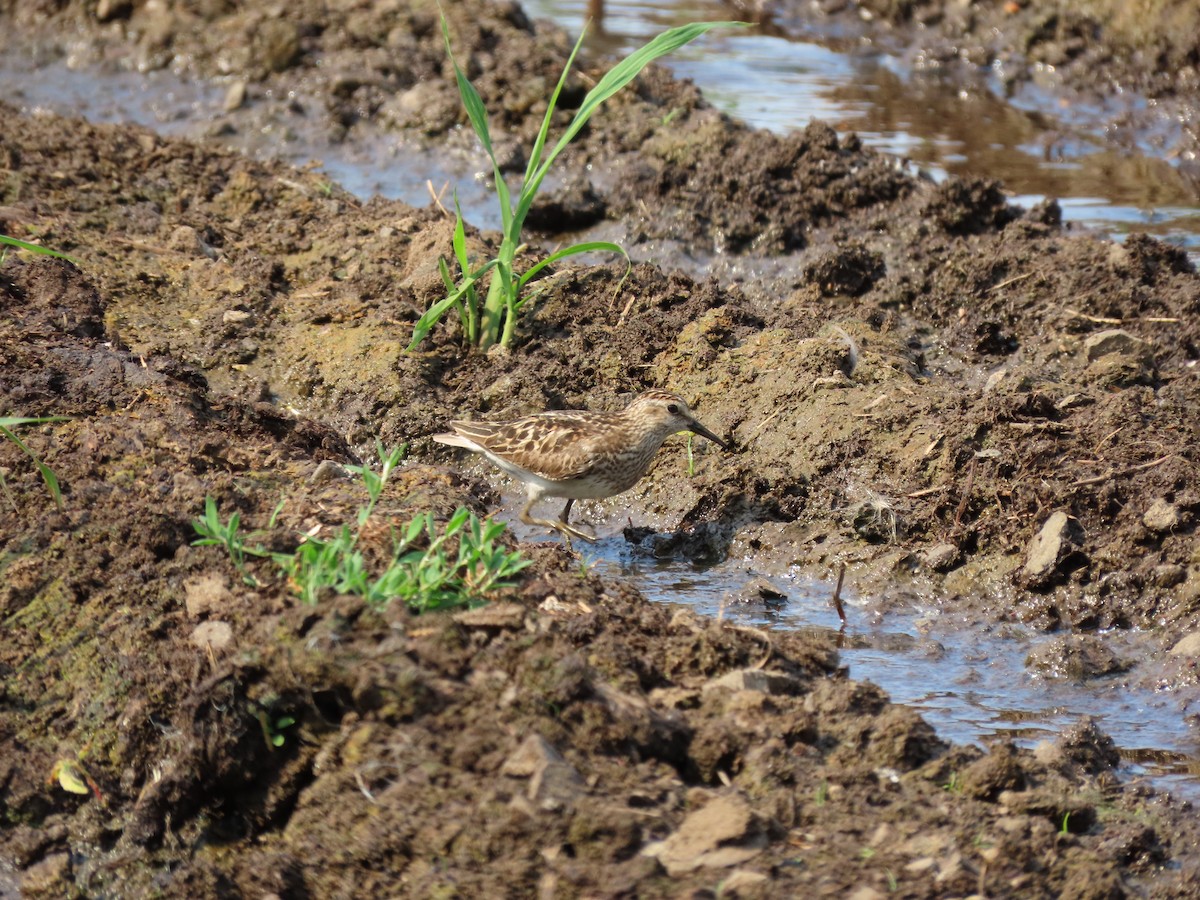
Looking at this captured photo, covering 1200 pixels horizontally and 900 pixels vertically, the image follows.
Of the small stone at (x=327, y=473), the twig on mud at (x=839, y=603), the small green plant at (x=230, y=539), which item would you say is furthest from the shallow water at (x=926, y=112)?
the small green plant at (x=230, y=539)

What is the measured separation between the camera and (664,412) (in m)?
8.01

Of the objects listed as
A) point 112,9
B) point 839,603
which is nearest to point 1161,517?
point 839,603

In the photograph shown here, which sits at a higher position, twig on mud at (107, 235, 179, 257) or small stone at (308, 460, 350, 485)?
small stone at (308, 460, 350, 485)

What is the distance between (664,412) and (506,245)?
1.59 meters

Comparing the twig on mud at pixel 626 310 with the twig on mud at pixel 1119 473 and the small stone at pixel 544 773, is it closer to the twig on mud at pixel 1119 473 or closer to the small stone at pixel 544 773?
the twig on mud at pixel 1119 473

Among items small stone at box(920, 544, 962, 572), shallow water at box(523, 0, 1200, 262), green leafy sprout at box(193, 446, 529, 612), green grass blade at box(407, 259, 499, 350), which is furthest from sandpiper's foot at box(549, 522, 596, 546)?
shallow water at box(523, 0, 1200, 262)

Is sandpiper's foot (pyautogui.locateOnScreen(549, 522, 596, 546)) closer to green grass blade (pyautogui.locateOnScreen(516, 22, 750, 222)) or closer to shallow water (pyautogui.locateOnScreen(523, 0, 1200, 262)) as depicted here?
green grass blade (pyautogui.locateOnScreen(516, 22, 750, 222))

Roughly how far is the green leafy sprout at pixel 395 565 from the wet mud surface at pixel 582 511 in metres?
0.10

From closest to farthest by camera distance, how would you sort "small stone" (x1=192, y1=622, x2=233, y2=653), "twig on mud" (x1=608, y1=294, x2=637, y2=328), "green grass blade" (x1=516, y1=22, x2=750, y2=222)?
"small stone" (x1=192, y1=622, x2=233, y2=653) < "green grass blade" (x1=516, y1=22, x2=750, y2=222) < "twig on mud" (x1=608, y1=294, x2=637, y2=328)

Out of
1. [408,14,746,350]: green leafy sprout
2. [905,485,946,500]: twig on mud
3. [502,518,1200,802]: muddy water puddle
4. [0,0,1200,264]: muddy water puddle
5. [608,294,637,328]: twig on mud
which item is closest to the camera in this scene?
[502,518,1200,802]: muddy water puddle

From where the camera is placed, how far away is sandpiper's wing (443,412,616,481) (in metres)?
7.84

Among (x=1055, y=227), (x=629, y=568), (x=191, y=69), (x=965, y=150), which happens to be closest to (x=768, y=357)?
(x=629, y=568)

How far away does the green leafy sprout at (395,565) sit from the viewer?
5.18 meters

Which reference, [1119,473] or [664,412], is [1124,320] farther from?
[664,412]
